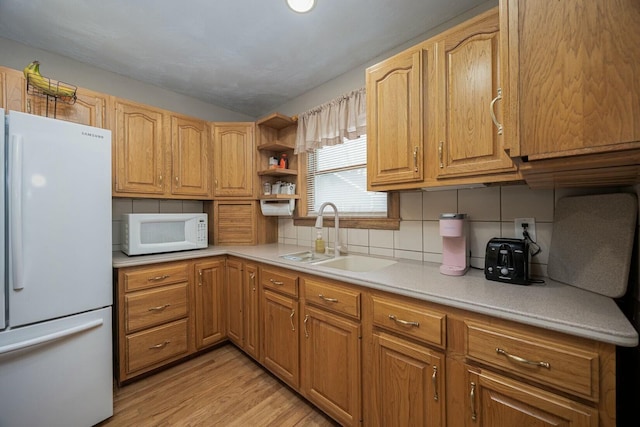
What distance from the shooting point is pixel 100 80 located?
84.5 inches

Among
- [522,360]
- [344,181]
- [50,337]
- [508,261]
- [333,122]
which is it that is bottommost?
[50,337]

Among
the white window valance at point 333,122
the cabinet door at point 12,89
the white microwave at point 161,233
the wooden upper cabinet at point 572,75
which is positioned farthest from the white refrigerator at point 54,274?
the wooden upper cabinet at point 572,75

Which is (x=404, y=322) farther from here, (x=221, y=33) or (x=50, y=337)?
(x=221, y=33)

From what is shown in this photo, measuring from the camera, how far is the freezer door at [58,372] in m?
1.22

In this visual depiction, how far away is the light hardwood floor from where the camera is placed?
1.52 metres

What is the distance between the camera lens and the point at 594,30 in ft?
2.24

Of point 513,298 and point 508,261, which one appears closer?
point 513,298

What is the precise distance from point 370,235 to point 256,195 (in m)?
1.30

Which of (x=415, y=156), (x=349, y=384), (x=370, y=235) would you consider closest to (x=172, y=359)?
(x=349, y=384)

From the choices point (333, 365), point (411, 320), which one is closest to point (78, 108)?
point (333, 365)

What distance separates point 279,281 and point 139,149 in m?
1.65

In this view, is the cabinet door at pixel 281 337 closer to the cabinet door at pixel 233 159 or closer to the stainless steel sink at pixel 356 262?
the stainless steel sink at pixel 356 262

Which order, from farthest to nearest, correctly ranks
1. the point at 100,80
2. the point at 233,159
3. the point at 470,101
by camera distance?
1. the point at 233,159
2. the point at 100,80
3. the point at 470,101

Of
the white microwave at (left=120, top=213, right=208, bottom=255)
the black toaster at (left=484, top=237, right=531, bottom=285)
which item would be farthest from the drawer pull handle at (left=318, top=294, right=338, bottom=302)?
the white microwave at (left=120, top=213, right=208, bottom=255)
